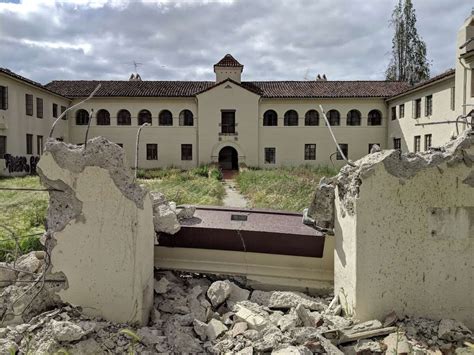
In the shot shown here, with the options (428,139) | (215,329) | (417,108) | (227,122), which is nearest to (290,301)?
(215,329)

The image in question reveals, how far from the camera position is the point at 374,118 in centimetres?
3441

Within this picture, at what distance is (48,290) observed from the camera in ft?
13.0

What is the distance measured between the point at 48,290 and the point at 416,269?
362 centimetres

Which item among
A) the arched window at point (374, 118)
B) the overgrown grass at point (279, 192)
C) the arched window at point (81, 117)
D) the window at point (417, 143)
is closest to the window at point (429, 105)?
the window at point (417, 143)

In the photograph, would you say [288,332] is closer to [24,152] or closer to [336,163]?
[24,152]

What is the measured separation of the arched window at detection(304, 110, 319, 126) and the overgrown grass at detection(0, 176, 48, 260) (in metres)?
23.8

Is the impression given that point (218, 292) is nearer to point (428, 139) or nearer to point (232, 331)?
point (232, 331)

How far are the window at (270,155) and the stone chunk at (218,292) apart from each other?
1203 inches

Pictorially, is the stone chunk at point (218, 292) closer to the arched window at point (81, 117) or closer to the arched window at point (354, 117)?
the arched window at point (354, 117)

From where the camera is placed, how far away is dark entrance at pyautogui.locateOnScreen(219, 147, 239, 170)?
36219 mm

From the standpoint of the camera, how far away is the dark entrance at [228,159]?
119ft

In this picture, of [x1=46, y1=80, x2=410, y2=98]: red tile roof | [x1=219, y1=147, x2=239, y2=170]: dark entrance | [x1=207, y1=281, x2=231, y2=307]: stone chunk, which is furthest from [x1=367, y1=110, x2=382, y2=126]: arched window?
[x1=207, y1=281, x2=231, y2=307]: stone chunk

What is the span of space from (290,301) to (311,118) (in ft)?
103

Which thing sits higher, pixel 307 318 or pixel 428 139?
pixel 428 139
